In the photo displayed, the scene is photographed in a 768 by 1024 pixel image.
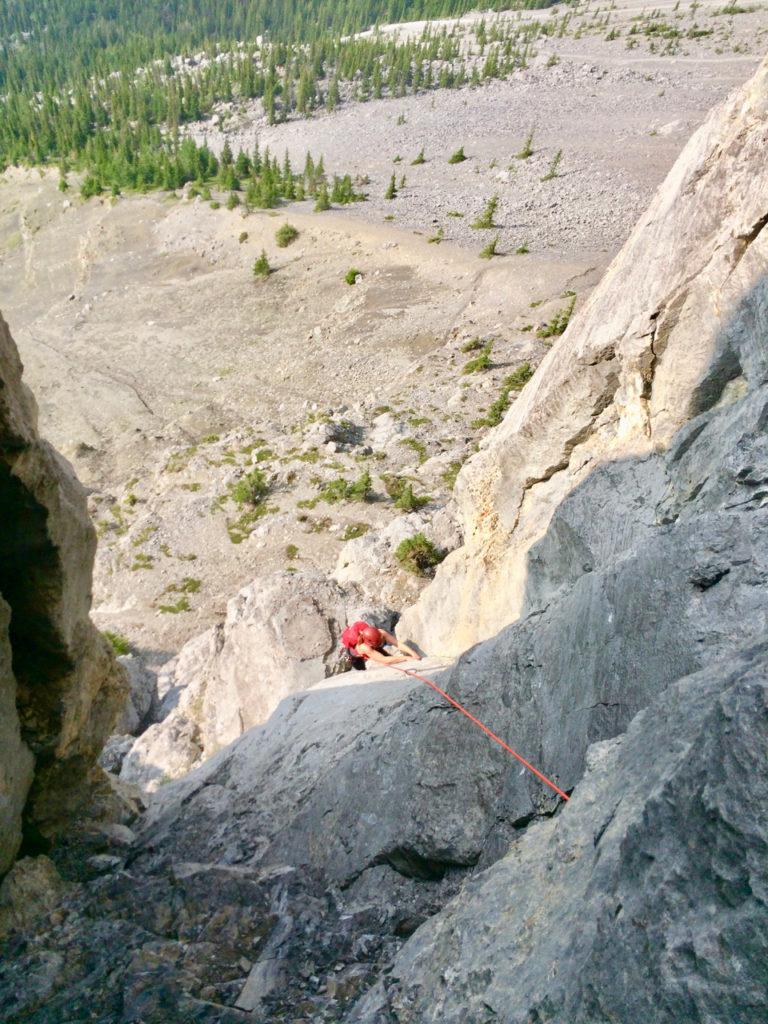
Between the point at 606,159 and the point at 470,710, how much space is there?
75.5 m

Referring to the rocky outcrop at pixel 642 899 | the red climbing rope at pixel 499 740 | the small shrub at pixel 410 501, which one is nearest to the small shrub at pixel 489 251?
the small shrub at pixel 410 501

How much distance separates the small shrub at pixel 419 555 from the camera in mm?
21766

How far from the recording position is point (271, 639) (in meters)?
18.7

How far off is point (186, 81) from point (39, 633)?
6112 inches

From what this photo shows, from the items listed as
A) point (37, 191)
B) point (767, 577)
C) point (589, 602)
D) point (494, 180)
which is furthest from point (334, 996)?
point (37, 191)

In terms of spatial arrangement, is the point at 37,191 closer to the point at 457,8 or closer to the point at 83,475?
the point at 83,475

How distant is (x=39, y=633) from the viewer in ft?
30.5

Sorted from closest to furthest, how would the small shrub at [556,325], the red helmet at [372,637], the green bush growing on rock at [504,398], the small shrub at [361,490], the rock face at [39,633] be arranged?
the rock face at [39,633] < the red helmet at [372,637] < the small shrub at [361,490] < the green bush growing on rock at [504,398] < the small shrub at [556,325]

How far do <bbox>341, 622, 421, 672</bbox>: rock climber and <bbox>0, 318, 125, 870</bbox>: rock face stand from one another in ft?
23.1

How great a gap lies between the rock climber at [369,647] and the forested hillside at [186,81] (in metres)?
66.2

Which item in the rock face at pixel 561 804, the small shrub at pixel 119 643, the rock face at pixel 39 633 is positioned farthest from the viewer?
the small shrub at pixel 119 643

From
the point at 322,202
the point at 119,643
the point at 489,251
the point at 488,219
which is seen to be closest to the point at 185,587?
the point at 119,643

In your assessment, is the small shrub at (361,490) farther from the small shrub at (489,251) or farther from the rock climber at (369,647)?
the small shrub at (489,251)

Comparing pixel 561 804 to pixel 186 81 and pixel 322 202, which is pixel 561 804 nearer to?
pixel 322 202
